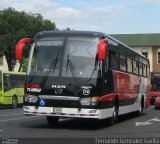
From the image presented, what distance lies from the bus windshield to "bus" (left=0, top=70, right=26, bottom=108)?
20.2 metres

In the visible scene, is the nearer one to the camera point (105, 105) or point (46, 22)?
point (105, 105)

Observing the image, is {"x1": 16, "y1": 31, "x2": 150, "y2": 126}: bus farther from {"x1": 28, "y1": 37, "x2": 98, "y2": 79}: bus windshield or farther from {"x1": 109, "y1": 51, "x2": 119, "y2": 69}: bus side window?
{"x1": 109, "y1": 51, "x2": 119, "y2": 69}: bus side window

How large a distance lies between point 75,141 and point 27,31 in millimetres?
52276

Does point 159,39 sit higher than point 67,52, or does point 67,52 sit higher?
point 159,39

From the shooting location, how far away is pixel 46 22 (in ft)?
221

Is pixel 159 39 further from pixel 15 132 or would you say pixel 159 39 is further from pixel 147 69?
pixel 15 132

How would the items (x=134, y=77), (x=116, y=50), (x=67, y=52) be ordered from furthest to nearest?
(x=134, y=77)
(x=116, y=50)
(x=67, y=52)

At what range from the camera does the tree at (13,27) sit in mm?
63156

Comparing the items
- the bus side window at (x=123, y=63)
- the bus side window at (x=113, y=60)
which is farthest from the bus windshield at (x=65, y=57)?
the bus side window at (x=123, y=63)

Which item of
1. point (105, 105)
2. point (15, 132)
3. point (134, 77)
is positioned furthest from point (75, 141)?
point (134, 77)

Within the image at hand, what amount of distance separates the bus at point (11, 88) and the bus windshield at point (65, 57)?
2021 cm

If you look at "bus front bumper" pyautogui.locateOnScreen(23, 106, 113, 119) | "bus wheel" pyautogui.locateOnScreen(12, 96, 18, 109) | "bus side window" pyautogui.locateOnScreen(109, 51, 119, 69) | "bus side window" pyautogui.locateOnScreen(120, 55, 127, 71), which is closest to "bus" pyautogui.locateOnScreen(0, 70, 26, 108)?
"bus wheel" pyautogui.locateOnScreen(12, 96, 18, 109)

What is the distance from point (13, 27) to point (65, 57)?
47786 mm

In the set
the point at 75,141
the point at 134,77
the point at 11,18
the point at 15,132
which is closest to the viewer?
the point at 75,141
